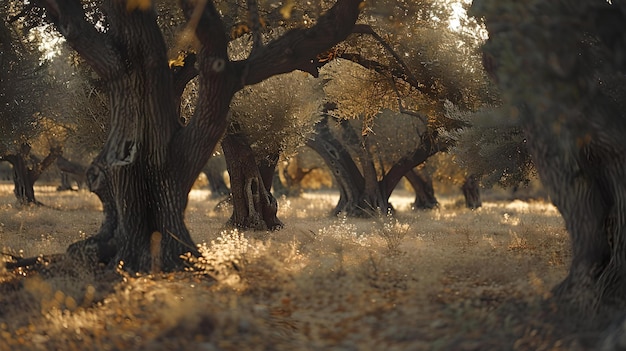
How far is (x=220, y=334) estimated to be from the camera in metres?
6.16

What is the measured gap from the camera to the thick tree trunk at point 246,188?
17844mm

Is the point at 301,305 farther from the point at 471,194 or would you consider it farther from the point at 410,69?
the point at 471,194

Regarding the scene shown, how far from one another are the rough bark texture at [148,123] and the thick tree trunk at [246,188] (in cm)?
781

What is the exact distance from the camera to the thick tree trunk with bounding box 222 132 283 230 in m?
17.8

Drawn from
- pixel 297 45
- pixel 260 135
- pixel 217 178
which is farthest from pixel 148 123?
pixel 217 178

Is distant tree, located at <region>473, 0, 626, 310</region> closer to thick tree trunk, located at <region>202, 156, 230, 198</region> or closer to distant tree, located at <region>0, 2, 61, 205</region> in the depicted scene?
distant tree, located at <region>0, 2, 61, 205</region>

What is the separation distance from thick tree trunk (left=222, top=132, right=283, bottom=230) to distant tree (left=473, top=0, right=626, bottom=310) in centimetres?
1062

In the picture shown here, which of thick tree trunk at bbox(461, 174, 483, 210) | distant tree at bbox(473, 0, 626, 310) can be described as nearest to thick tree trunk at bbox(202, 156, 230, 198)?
thick tree trunk at bbox(461, 174, 483, 210)

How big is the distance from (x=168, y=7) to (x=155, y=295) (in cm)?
762

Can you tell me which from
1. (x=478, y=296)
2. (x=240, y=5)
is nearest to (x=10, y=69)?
(x=240, y=5)

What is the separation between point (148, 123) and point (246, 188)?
8.47 meters

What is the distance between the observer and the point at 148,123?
9.64 meters

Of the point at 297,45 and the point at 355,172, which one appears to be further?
the point at 355,172

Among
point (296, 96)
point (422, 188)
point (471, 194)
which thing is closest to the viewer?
point (296, 96)
